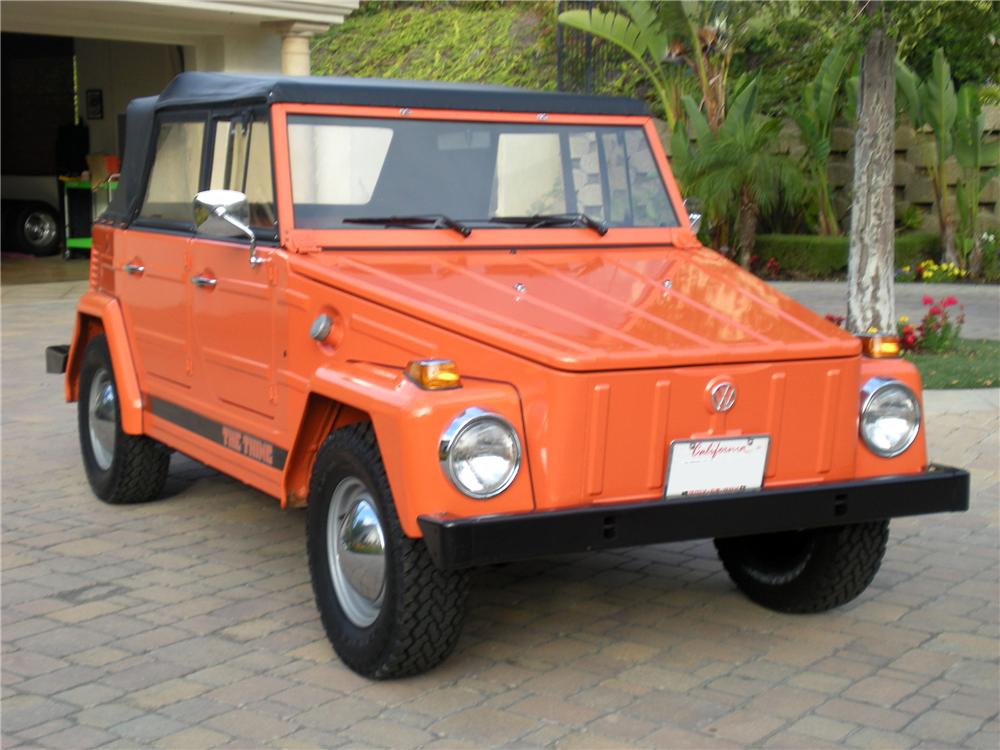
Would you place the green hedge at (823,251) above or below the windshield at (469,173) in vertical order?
below

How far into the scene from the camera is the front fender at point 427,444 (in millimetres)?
3947

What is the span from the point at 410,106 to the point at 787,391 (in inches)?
76.5

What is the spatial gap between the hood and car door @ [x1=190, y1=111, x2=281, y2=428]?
1.12ft

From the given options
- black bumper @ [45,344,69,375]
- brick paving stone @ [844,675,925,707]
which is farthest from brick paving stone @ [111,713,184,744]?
black bumper @ [45,344,69,375]

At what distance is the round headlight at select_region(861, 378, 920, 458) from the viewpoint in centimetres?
452

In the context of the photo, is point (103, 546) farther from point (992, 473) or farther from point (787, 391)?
point (992, 473)

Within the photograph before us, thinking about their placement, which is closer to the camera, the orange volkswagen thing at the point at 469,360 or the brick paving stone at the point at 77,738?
the brick paving stone at the point at 77,738

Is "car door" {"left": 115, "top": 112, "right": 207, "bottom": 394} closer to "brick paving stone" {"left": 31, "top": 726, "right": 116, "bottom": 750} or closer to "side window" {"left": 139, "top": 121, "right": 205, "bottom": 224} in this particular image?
"side window" {"left": 139, "top": 121, "right": 205, "bottom": 224}

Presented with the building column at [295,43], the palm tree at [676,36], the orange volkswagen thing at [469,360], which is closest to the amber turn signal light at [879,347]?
the orange volkswagen thing at [469,360]

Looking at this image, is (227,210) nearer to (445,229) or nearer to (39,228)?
(445,229)

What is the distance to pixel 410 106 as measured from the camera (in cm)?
530

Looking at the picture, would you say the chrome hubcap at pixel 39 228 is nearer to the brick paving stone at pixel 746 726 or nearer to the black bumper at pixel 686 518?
the black bumper at pixel 686 518

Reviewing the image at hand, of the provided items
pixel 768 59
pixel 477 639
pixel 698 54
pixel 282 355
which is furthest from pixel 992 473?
pixel 768 59

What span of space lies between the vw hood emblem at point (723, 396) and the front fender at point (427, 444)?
0.62m
